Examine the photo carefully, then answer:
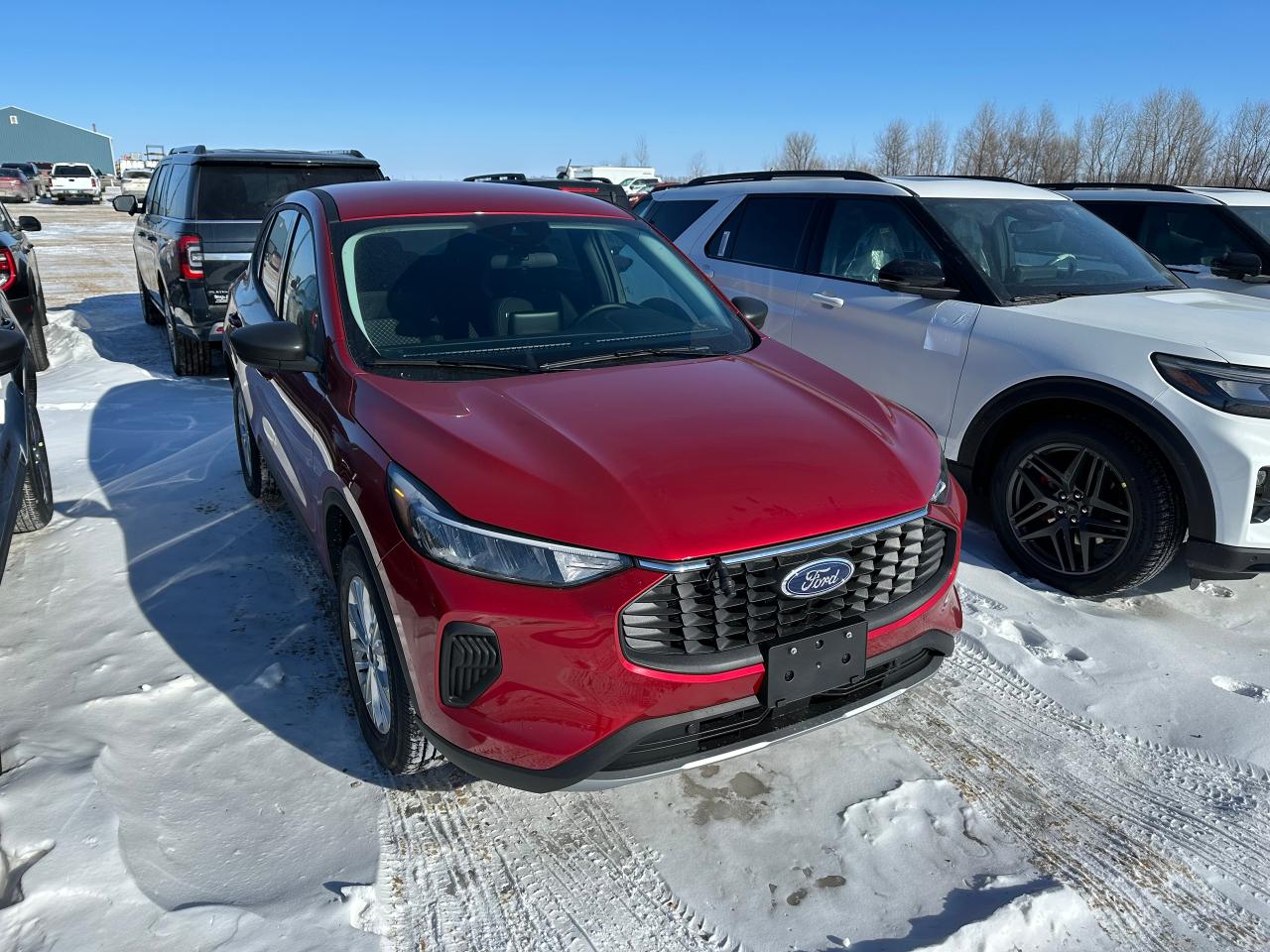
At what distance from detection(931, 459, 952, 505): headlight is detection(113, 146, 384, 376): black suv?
601 centimetres

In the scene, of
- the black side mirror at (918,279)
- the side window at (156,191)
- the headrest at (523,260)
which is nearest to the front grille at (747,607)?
the headrest at (523,260)

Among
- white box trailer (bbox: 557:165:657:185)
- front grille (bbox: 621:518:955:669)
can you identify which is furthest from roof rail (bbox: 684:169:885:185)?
white box trailer (bbox: 557:165:657:185)

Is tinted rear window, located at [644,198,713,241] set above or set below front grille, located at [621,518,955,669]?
above

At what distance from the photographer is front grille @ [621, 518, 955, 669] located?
7.36 feet

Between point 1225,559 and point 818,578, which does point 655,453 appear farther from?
point 1225,559

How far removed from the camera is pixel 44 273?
16.3 m

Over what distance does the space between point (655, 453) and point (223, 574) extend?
258 centimetres

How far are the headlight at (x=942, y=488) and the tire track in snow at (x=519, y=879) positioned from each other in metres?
1.34

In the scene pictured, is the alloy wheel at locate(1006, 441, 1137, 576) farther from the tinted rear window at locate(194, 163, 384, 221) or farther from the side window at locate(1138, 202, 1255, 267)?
the tinted rear window at locate(194, 163, 384, 221)

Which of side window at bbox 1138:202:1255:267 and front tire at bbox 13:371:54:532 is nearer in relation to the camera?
front tire at bbox 13:371:54:532

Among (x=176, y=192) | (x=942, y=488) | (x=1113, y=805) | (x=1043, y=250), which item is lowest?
(x=1113, y=805)

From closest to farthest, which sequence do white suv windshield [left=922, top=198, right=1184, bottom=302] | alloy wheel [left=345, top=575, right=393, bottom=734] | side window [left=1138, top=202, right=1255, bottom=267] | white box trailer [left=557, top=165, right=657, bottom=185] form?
alloy wheel [left=345, top=575, right=393, bottom=734] → white suv windshield [left=922, top=198, right=1184, bottom=302] → side window [left=1138, top=202, right=1255, bottom=267] → white box trailer [left=557, top=165, right=657, bottom=185]

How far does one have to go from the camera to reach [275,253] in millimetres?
4262

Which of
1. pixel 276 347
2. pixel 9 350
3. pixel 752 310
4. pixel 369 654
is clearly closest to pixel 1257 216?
pixel 752 310
